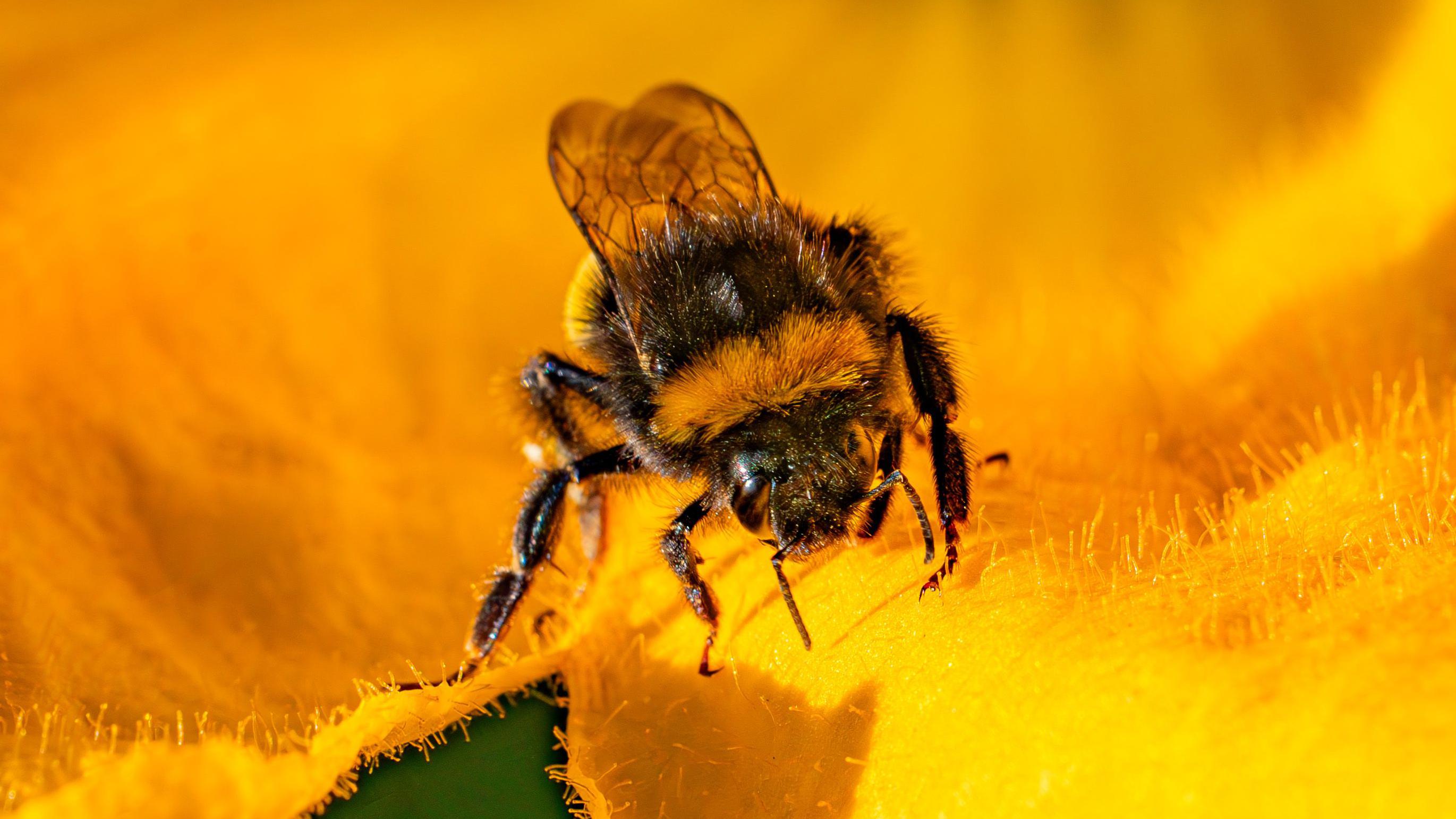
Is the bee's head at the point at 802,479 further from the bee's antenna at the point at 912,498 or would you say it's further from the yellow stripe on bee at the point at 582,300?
the yellow stripe on bee at the point at 582,300

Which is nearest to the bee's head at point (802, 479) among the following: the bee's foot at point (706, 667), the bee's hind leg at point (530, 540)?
the bee's foot at point (706, 667)

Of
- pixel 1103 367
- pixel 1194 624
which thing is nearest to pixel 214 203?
pixel 1103 367

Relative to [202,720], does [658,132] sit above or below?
above

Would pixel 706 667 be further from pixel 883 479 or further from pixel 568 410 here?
pixel 568 410

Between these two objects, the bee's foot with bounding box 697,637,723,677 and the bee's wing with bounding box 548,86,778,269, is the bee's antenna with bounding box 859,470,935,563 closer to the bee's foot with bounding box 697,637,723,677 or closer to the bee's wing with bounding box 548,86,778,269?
the bee's foot with bounding box 697,637,723,677

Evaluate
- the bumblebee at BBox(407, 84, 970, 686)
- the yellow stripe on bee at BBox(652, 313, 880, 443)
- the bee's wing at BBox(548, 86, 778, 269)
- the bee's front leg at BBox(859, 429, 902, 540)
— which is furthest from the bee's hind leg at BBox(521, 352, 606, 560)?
the bee's front leg at BBox(859, 429, 902, 540)

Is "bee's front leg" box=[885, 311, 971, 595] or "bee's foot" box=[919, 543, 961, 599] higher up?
"bee's front leg" box=[885, 311, 971, 595]

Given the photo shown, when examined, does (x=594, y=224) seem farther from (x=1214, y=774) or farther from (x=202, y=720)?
(x=1214, y=774)
